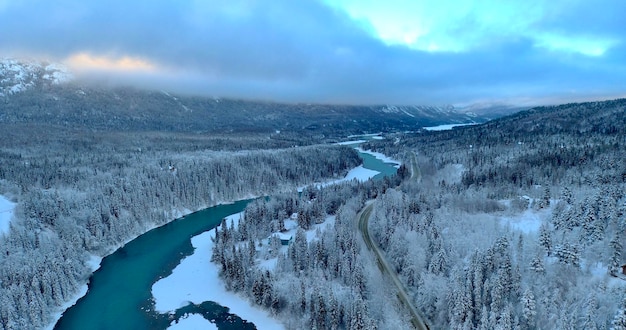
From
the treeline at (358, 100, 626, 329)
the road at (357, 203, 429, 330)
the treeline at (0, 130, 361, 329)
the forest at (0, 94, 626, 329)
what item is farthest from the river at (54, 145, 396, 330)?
the treeline at (358, 100, 626, 329)

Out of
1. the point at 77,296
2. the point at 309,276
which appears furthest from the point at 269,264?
the point at 77,296

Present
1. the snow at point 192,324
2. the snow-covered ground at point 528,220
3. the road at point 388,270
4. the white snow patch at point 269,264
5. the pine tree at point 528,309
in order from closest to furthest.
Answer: the pine tree at point 528,309 → the road at point 388,270 → the snow at point 192,324 → the snow-covered ground at point 528,220 → the white snow patch at point 269,264

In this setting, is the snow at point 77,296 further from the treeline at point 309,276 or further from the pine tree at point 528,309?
the pine tree at point 528,309

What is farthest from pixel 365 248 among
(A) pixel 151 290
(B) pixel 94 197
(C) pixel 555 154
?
(C) pixel 555 154

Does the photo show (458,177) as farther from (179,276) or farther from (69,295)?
(69,295)

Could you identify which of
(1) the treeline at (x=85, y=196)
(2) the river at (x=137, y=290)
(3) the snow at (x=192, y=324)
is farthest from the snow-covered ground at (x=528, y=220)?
(1) the treeline at (x=85, y=196)

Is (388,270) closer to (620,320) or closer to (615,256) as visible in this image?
(615,256)

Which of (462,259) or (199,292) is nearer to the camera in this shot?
(462,259)
